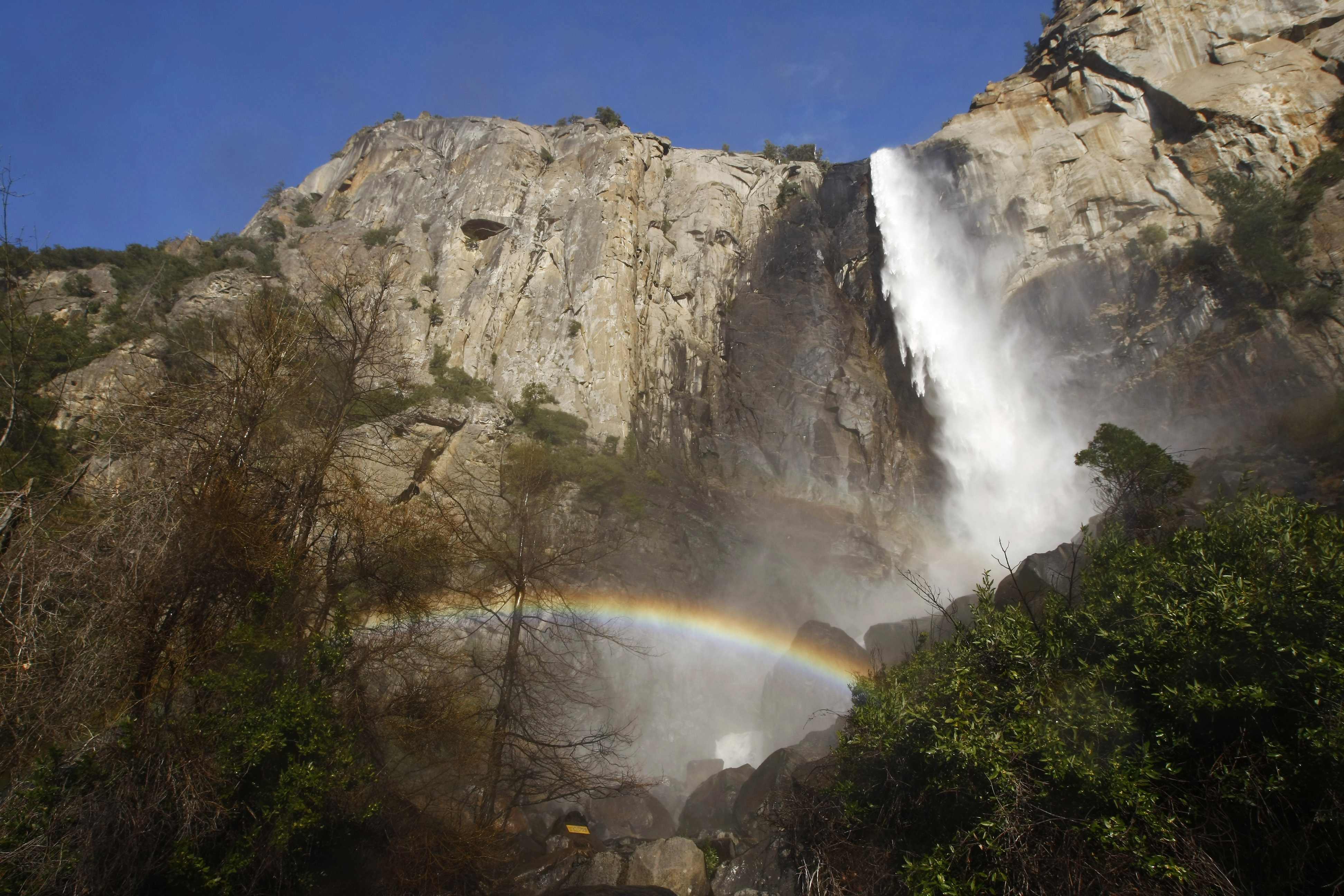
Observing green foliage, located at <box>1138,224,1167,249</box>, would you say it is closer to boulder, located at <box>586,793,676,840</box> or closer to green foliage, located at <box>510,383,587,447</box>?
green foliage, located at <box>510,383,587,447</box>

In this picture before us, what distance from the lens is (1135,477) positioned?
652 inches

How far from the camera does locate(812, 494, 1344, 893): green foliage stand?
18.7 ft

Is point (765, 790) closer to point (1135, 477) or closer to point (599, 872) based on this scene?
point (599, 872)

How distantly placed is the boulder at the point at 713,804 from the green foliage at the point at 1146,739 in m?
8.82

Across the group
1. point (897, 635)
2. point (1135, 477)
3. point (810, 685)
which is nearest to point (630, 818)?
point (810, 685)

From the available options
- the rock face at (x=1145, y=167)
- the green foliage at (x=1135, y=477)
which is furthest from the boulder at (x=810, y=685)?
the rock face at (x=1145, y=167)

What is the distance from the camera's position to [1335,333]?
26188mm

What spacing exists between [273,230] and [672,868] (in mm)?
45054

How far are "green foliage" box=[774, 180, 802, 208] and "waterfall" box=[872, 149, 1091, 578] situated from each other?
4.71 m

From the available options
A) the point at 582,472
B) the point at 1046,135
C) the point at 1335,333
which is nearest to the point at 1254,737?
the point at 582,472

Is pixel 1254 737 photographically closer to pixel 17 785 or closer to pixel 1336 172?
pixel 17 785

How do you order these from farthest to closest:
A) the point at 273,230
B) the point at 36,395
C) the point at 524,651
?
the point at 273,230 → the point at 524,651 → the point at 36,395

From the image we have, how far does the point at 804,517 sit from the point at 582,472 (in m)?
11.0

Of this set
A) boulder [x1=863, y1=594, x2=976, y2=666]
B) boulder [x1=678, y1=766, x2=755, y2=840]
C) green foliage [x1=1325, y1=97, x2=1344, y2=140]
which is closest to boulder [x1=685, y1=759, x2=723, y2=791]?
boulder [x1=678, y1=766, x2=755, y2=840]
